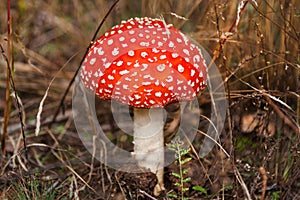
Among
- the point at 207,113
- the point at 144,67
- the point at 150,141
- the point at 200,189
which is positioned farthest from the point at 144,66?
the point at 207,113

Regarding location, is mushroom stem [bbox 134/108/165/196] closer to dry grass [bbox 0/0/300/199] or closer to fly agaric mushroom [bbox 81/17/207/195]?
dry grass [bbox 0/0/300/199]

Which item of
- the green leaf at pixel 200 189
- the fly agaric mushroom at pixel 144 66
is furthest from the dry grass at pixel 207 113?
the fly agaric mushroom at pixel 144 66

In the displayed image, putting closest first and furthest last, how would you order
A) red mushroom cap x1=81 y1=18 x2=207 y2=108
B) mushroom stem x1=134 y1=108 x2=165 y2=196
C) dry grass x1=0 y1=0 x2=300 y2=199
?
red mushroom cap x1=81 y1=18 x2=207 y2=108 → dry grass x1=0 y1=0 x2=300 y2=199 → mushroom stem x1=134 y1=108 x2=165 y2=196

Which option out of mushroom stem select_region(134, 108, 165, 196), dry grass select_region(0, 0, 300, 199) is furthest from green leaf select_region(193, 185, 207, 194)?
mushroom stem select_region(134, 108, 165, 196)

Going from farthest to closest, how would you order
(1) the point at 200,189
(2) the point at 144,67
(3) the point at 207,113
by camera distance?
(3) the point at 207,113 < (1) the point at 200,189 < (2) the point at 144,67

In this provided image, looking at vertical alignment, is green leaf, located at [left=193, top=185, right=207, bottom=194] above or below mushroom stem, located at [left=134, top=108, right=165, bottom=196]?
below

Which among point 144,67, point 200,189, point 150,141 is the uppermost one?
point 144,67

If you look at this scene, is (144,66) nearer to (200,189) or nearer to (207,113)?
(200,189)

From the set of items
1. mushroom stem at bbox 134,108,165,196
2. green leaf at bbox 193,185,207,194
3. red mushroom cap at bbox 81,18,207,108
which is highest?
red mushroom cap at bbox 81,18,207,108
